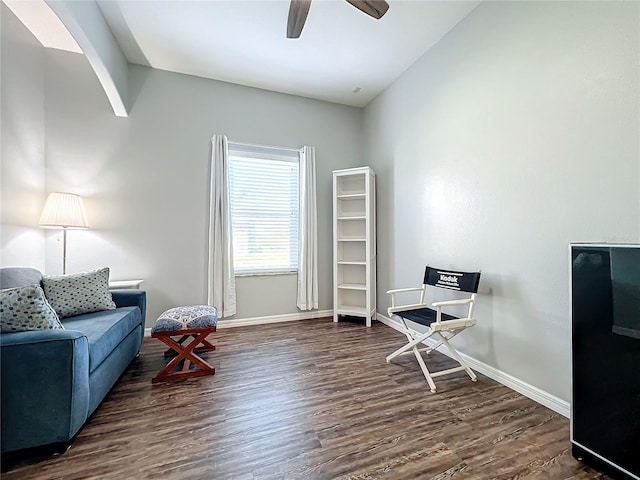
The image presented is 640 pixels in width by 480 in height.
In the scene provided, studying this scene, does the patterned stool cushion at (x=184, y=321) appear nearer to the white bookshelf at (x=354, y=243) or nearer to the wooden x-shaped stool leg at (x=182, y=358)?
the wooden x-shaped stool leg at (x=182, y=358)

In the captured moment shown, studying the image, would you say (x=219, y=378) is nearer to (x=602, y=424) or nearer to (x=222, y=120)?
(x=602, y=424)

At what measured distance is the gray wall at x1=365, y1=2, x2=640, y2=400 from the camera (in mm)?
1564

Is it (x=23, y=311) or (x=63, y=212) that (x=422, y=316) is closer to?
(x=23, y=311)

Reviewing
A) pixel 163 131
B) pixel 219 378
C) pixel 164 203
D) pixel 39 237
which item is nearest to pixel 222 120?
pixel 163 131

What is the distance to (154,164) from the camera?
333cm

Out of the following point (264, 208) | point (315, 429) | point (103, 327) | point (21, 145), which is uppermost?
point (21, 145)

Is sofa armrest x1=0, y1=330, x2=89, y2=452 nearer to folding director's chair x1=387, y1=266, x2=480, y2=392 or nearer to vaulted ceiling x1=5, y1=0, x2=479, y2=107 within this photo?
folding director's chair x1=387, y1=266, x2=480, y2=392

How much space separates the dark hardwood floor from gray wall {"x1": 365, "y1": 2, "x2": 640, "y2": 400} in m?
0.57

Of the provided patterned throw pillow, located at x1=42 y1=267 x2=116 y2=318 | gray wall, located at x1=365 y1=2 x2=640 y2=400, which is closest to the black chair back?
gray wall, located at x1=365 y1=2 x2=640 y2=400

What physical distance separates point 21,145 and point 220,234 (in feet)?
6.48

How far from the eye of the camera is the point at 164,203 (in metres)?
3.37

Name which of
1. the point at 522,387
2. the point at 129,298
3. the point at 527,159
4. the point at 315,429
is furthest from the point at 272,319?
the point at 527,159

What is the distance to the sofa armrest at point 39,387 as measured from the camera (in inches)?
53.1

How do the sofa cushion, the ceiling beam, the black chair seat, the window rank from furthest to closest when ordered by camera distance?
the window → the black chair seat → the ceiling beam → the sofa cushion
